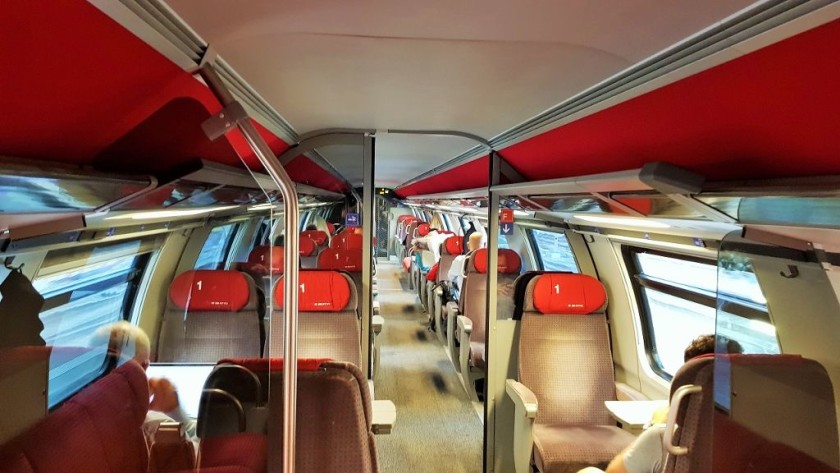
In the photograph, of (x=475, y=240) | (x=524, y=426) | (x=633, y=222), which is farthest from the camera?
(x=475, y=240)

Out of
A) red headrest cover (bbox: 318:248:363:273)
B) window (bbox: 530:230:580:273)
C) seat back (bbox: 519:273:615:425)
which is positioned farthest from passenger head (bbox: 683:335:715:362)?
red headrest cover (bbox: 318:248:363:273)

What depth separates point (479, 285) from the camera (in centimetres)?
666

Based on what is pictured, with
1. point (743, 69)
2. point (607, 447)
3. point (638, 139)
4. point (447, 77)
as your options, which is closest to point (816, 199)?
point (743, 69)

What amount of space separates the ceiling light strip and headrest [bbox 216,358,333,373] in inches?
62.6

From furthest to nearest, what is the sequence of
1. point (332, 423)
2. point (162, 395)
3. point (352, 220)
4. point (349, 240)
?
point (349, 240) → point (352, 220) → point (162, 395) → point (332, 423)

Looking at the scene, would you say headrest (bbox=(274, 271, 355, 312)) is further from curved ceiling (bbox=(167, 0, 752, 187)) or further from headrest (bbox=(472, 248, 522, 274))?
headrest (bbox=(472, 248, 522, 274))

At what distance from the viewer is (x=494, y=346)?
166 inches

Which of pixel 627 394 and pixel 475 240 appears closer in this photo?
pixel 627 394

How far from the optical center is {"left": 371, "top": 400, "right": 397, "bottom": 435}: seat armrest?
272 centimetres

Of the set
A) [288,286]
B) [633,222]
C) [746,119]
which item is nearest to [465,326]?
[633,222]

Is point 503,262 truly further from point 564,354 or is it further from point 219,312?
point 219,312

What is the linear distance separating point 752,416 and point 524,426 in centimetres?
162

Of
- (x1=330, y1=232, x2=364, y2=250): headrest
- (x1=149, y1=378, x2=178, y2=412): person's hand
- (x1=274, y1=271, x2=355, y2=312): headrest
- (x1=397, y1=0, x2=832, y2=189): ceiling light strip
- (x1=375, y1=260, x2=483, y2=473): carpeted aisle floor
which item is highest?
(x1=397, y1=0, x2=832, y2=189): ceiling light strip

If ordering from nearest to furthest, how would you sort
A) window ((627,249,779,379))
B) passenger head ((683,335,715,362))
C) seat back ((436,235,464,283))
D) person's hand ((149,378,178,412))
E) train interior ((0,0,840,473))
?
train interior ((0,0,840,473)), person's hand ((149,378,178,412)), passenger head ((683,335,715,362)), window ((627,249,779,379)), seat back ((436,235,464,283))
